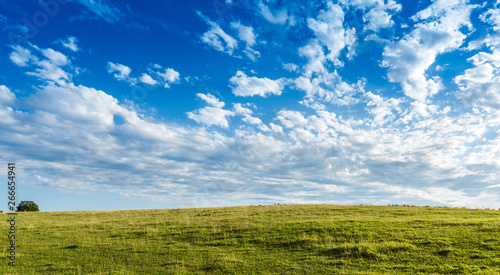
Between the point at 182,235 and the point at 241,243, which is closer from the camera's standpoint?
the point at 241,243

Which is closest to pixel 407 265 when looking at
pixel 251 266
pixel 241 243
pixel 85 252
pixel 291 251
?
pixel 291 251

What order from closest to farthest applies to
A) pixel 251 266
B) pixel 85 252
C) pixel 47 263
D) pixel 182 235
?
pixel 251 266 → pixel 47 263 → pixel 85 252 → pixel 182 235

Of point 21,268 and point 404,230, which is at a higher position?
point 404,230

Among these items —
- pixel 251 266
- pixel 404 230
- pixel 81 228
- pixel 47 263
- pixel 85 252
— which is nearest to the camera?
pixel 251 266

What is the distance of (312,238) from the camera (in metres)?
21.6

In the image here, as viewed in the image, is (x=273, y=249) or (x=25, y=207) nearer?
(x=273, y=249)

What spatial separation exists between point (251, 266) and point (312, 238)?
6544 mm

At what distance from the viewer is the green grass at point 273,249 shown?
16.4 m

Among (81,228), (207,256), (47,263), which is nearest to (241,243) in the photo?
(207,256)

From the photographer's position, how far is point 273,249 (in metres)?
20.0

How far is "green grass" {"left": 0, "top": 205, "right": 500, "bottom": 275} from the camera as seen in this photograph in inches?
647

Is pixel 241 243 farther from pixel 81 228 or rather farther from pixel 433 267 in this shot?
pixel 81 228

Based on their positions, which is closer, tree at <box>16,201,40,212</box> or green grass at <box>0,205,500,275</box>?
green grass at <box>0,205,500,275</box>

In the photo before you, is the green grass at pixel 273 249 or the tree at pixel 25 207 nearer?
the green grass at pixel 273 249
